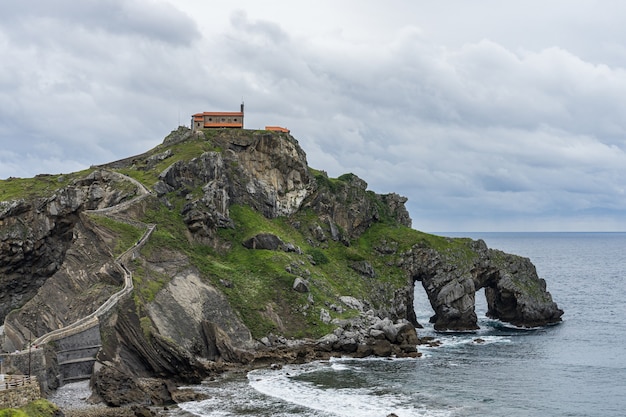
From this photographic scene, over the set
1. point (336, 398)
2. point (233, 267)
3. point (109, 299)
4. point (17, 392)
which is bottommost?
point (336, 398)

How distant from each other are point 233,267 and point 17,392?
60.3 meters

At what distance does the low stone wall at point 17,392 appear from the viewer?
4778 centimetres

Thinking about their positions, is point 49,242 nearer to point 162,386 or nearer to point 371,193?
point 162,386

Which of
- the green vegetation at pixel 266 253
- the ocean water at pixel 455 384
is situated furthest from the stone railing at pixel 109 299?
the ocean water at pixel 455 384

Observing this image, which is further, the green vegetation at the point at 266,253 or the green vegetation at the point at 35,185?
the green vegetation at the point at 35,185

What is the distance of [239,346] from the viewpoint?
91.6 meters

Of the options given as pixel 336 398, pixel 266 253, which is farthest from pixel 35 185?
pixel 336 398

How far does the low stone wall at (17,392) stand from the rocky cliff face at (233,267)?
16860 mm

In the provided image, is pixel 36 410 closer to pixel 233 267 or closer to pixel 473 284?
pixel 233 267

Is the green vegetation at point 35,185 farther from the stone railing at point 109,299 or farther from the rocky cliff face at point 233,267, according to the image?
the stone railing at point 109,299

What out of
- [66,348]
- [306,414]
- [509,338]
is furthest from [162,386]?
[509,338]

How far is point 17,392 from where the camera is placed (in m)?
48.6

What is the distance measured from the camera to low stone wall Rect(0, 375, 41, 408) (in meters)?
47.8

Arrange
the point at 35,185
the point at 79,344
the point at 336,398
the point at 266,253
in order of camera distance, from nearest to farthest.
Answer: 1. the point at 336,398
2. the point at 79,344
3. the point at 266,253
4. the point at 35,185
